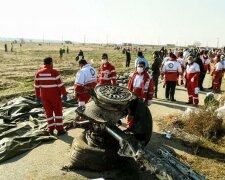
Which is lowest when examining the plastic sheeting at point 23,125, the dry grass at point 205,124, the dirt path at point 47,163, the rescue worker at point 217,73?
the dirt path at point 47,163

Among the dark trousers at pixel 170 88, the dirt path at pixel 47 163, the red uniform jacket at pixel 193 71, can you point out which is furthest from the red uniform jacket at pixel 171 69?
the dirt path at pixel 47 163

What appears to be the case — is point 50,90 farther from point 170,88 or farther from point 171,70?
point 170,88

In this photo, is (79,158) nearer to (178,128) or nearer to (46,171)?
Result: (46,171)

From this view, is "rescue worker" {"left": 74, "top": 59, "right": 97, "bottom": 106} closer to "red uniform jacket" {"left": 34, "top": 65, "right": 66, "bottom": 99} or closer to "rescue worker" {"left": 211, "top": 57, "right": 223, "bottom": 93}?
"red uniform jacket" {"left": 34, "top": 65, "right": 66, "bottom": 99}

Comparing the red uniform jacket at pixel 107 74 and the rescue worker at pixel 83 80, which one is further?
the red uniform jacket at pixel 107 74

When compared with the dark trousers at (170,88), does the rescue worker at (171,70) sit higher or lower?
higher

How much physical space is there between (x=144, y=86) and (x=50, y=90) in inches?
99.8

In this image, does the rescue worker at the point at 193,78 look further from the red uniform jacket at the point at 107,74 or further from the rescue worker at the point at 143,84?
the rescue worker at the point at 143,84

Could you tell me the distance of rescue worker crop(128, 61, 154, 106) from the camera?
9.21 m

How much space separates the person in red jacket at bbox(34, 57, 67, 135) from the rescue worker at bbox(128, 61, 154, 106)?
2.05 metres

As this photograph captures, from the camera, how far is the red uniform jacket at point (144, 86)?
9211 millimetres

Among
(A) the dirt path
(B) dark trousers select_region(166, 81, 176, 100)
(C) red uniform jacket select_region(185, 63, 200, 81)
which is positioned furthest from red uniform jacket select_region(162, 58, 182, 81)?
(A) the dirt path

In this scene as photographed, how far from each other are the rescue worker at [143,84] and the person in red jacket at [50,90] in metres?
2.05

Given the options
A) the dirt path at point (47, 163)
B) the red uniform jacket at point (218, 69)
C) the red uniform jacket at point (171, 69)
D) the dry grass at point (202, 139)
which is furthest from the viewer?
the red uniform jacket at point (218, 69)
